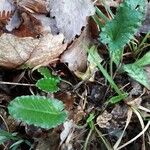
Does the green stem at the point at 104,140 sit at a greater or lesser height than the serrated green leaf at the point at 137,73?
lesser

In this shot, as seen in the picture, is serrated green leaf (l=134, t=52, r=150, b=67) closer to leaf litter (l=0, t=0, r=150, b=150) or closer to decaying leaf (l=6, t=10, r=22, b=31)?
Result: leaf litter (l=0, t=0, r=150, b=150)

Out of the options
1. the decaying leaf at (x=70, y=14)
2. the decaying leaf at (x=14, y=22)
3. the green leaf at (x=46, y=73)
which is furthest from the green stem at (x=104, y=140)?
the decaying leaf at (x=14, y=22)

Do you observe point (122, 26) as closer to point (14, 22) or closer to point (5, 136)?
point (14, 22)

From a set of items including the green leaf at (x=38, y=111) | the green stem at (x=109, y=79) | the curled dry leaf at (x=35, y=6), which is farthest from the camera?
the curled dry leaf at (x=35, y=6)

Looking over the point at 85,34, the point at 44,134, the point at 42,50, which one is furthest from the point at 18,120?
the point at 85,34

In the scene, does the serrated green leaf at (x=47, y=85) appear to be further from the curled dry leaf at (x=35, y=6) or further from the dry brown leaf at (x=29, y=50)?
the curled dry leaf at (x=35, y=6)

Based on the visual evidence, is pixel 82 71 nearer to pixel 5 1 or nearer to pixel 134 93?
pixel 134 93

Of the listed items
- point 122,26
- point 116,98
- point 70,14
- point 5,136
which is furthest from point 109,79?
point 5,136

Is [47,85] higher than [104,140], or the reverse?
[47,85]
